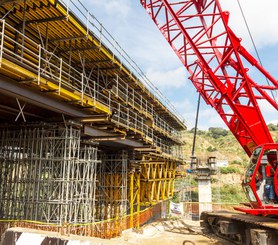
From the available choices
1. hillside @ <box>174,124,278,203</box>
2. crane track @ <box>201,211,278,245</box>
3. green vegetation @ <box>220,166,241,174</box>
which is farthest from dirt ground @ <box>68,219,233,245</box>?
green vegetation @ <box>220,166,241,174</box>

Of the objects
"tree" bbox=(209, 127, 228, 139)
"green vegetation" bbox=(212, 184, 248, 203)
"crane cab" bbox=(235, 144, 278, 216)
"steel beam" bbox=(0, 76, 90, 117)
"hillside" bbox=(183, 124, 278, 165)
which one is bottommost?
"green vegetation" bbox=(212, 184, 248, 203)

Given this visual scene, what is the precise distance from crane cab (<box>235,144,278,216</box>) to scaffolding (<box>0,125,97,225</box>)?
23.2 feet

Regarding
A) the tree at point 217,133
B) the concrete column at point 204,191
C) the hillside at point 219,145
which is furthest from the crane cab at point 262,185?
the tree at point 217,133

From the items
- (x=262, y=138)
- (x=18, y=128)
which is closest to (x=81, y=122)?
(x=18, y=128)

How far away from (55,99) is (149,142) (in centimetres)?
1017

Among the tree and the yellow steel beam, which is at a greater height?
the tree

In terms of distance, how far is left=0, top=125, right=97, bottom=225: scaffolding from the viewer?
11.5 metres

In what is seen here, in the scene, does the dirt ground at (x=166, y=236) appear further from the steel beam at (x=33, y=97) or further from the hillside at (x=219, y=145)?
the hillside at (x=219, y=145)

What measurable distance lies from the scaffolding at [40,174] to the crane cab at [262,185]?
7079 mm

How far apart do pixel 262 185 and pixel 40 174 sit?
883 centimetres

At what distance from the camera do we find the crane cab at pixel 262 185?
10477 mm

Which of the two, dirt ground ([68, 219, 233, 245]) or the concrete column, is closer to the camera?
dirt ground ([68, 219, 233, 245])

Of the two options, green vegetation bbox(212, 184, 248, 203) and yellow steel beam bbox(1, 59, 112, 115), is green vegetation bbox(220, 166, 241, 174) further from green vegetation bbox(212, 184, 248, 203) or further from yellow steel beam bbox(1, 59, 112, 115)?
yellow steel beam bbox(1, 59, 112, 115)

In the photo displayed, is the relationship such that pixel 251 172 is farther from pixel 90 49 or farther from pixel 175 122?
pixel 175 122
